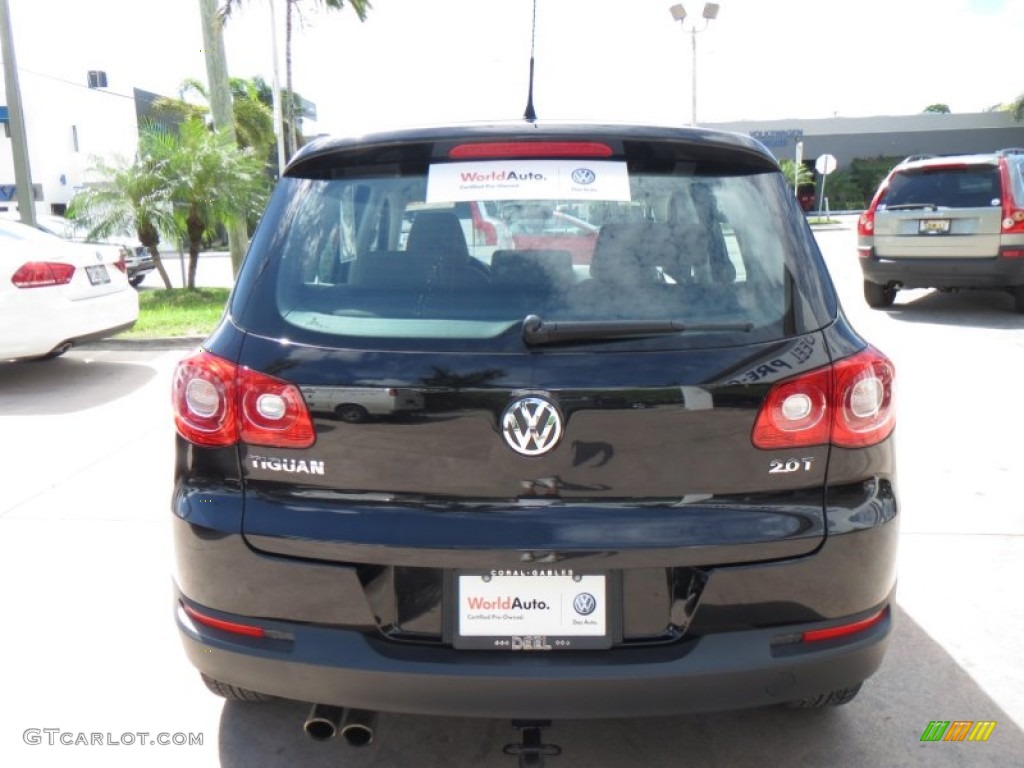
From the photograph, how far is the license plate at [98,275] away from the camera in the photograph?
834cm

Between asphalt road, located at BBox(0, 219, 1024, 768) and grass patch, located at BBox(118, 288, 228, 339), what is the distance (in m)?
4.05

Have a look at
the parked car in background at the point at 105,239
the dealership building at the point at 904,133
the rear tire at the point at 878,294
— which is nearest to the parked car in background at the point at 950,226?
the rear tire at the point at 878,294

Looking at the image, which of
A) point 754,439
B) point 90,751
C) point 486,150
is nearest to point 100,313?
point 90,751

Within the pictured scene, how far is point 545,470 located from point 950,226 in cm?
1023

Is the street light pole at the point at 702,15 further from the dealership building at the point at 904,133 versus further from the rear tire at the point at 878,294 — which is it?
the dealership building at the point at 904,133

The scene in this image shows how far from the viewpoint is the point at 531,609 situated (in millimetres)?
2197

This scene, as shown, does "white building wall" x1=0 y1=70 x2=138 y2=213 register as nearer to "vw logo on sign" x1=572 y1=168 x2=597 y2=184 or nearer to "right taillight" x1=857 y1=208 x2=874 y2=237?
"right taillight" x1=857 y1=208 x2=874 y2=237

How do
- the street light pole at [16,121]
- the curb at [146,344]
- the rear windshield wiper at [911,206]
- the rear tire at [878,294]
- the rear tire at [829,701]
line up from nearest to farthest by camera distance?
the rear tire at [829,701]
the curb at [146,344]
the rear windshield wiper at [911,206]
the rear tire at [878,294]
the street light pole at [16,121]

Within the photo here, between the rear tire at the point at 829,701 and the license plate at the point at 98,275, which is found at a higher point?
the license plate at the point at 98,275

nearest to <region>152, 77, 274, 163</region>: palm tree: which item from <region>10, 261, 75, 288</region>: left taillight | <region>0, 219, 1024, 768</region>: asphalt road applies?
<region>10, 261, 75, 288</region>: left taillight

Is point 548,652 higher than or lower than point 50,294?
higher

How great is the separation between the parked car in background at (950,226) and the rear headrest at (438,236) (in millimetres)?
9880

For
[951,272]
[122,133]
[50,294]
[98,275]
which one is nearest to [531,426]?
[50,294]

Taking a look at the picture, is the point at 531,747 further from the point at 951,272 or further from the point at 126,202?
the point at 126,202
